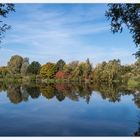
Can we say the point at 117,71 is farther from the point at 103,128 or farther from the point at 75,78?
the point at 103,128

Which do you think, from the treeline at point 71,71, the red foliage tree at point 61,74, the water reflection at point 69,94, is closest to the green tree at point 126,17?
the water reflection at point 69,94

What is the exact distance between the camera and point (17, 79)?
22.9 metres

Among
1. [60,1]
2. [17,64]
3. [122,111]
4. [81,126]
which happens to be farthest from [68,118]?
[17,64]

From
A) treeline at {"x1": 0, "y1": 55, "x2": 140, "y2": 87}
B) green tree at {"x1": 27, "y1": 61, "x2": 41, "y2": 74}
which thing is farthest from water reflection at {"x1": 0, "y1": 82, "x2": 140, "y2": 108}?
green tree at {"x1": 27, "y1": 61, "x2": 41, "y2": 74}

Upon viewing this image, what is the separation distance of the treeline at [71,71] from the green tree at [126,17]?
1304 centimetres

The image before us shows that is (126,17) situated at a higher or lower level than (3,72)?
lower

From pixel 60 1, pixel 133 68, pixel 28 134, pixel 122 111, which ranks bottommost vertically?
pixel 28 134

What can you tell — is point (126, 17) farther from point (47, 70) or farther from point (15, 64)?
point (47, 70)

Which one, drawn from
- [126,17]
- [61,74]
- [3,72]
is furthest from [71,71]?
[126,17]

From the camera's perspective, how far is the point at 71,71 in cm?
2217

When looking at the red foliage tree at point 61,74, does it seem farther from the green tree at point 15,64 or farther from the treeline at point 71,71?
the green tree at point 15,64

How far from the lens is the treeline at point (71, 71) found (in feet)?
68.7

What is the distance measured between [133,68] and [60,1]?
11.5m

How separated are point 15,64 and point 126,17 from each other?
1465 centimetres
